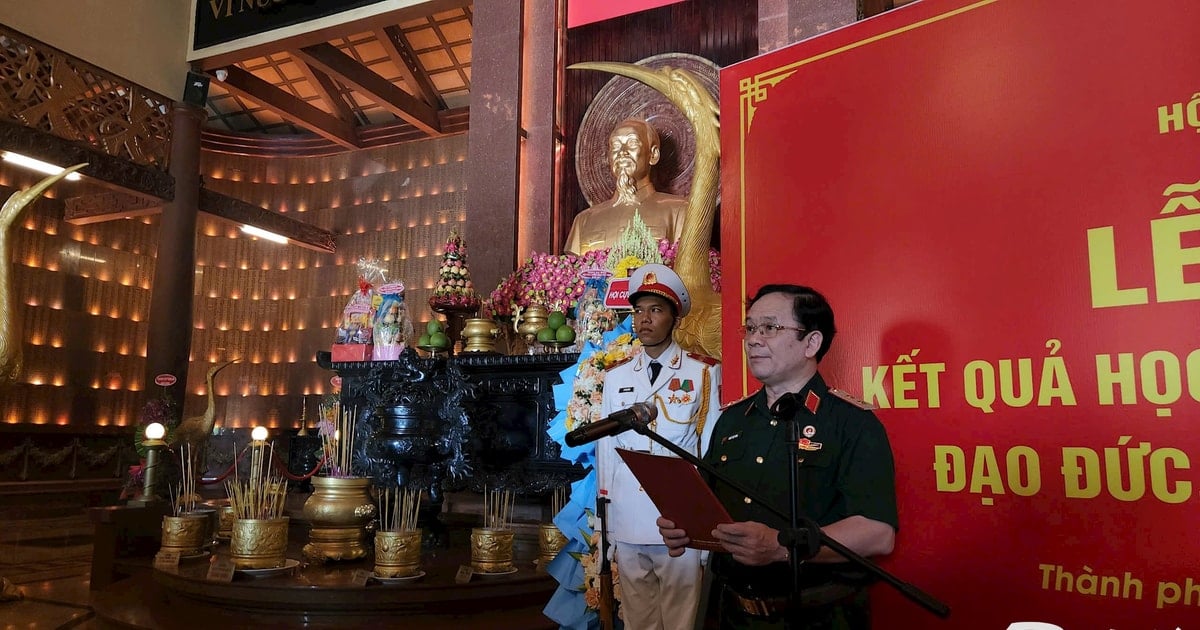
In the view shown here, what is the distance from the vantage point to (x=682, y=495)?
51.6 inches

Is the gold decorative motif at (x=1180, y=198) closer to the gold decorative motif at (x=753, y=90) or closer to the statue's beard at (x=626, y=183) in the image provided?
the gold decorative motif at (x=753, y=90)

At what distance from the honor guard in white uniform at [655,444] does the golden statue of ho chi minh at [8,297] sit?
7.23ft

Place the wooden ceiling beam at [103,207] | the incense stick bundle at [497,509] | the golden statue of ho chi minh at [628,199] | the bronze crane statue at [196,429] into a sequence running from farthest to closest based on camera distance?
the wooden ceiling beam at [103,207]
the bronze crane statue at [196,429]
the golden statue of ho chi minh at [628,199]
the incense stick bundle at [497,509]

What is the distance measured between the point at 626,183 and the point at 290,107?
5955mm

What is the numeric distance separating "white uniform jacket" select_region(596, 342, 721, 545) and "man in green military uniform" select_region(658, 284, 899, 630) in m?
0.71

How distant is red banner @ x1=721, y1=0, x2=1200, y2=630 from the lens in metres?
1.47

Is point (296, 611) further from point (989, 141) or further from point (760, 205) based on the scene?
point (989, 141)

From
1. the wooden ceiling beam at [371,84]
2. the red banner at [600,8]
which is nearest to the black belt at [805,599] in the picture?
the red banner at [600,8]

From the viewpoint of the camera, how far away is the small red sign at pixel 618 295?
3.06 meters

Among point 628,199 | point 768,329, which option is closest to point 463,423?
point 628,199

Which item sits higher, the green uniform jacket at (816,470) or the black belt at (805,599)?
the green uniform jacket at (816,470)

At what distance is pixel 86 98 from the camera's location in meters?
6.36

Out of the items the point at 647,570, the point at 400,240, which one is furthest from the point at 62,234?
the point at 647,570

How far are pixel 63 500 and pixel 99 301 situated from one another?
2610 millimetres
